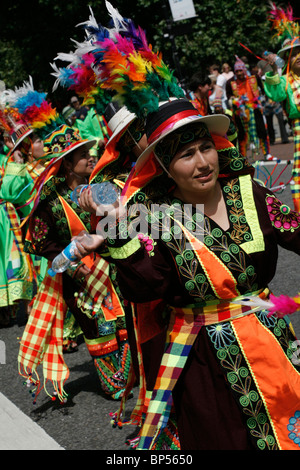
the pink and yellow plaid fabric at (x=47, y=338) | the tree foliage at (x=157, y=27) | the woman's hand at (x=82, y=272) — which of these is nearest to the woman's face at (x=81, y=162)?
the woman's hand at (x=82, y=272)

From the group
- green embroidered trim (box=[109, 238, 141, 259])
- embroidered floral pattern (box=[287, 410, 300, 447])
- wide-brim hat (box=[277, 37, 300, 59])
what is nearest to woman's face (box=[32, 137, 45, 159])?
wide-brim hat (box=[277, 37, 300, 59])

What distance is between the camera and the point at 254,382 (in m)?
2.68

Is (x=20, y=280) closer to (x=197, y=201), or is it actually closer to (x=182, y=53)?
(x=197, y=201)

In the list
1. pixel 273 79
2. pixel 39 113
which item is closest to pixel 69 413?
pixel 39 113

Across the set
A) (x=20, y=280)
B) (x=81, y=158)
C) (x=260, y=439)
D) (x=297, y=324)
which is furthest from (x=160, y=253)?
(x=20, y=280)

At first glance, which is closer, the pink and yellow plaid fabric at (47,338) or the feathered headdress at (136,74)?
the feathered headdress at (136,74)

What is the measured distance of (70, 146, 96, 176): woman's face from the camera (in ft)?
15.6

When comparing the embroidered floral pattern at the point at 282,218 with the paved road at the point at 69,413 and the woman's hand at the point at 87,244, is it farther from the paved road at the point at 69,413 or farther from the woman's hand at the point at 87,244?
the paved road at the point at 69,413

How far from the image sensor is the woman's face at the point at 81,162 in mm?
4758

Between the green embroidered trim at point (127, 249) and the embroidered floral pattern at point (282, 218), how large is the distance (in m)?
0.58

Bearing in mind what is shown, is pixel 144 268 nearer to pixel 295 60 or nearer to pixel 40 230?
pixel 40 230

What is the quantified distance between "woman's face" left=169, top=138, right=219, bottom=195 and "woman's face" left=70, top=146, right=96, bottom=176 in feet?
6.85

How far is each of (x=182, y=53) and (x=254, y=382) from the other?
63.9 feet

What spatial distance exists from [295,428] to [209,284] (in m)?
0.65
